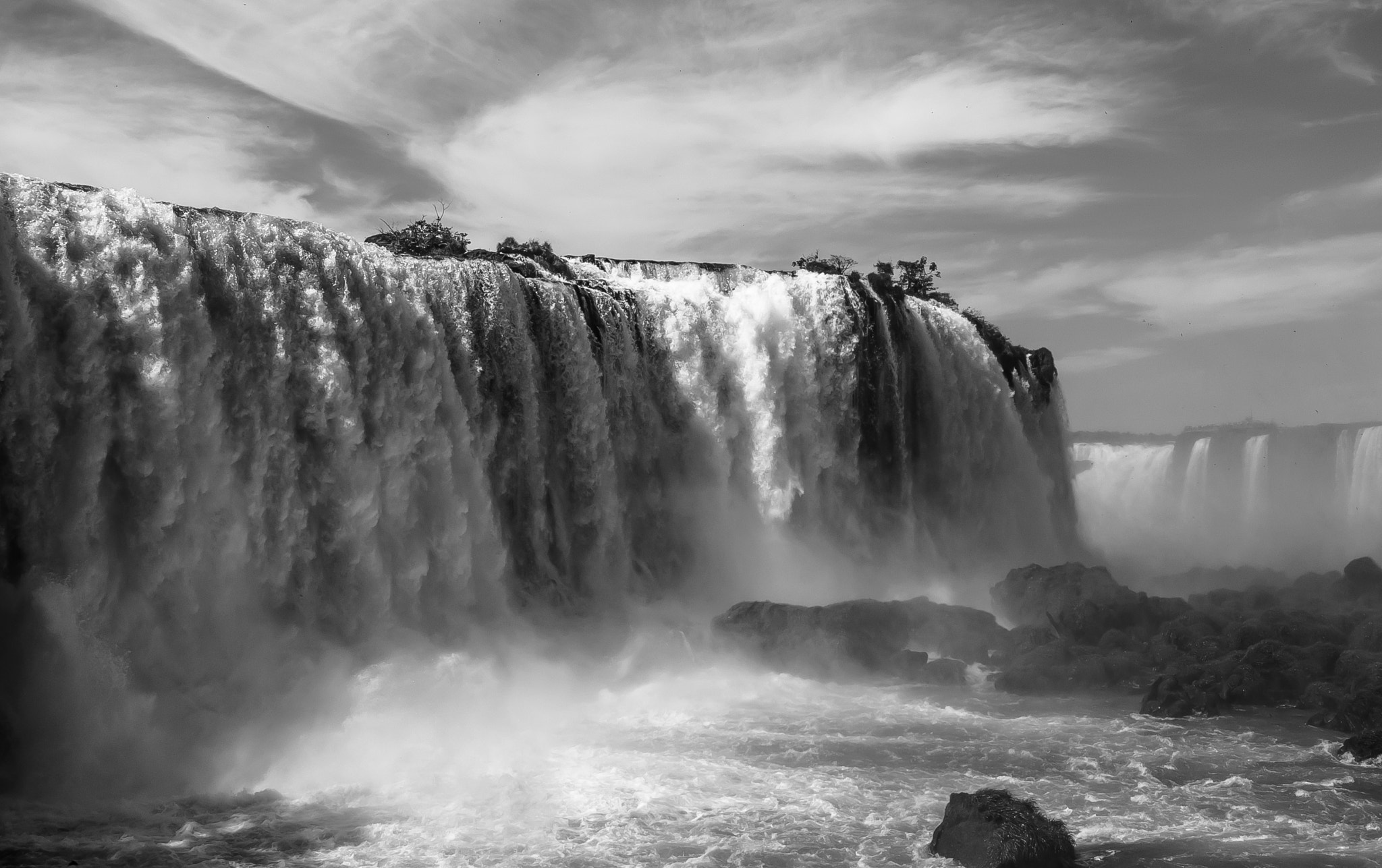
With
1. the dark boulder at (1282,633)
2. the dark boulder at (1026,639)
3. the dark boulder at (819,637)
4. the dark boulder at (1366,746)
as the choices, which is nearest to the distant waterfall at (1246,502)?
the dark boulder at (1282,633)

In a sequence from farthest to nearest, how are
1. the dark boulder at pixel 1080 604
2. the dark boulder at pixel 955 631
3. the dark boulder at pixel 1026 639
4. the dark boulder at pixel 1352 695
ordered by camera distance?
the dark boulder at pixel 1080 604
the dark boulder at pixel 955 631
the dark boulder at pixel 1026 639
the dark boulder at pixel 1352 695

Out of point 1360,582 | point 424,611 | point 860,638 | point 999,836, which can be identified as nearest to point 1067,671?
point 860,638

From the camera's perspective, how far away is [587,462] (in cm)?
1884

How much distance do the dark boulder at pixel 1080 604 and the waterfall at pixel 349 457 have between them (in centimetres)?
288

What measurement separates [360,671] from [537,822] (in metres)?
4.15

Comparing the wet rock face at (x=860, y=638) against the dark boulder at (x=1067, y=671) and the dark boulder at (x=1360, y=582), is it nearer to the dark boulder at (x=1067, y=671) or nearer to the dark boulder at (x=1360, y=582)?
the dark boulder at (x=1067, y=671)

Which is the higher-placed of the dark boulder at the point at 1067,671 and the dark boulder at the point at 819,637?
the dark boulder at the point at 819,637

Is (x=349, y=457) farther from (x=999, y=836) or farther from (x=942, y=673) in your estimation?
(x=999, y=836)

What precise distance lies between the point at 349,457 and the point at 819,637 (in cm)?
742

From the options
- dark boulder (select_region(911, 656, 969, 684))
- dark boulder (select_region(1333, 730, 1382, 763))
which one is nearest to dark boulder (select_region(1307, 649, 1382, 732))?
dark boulder (select_region(1333, 730, 1382, 763))

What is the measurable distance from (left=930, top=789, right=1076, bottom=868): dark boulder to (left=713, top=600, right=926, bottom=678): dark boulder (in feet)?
23.9

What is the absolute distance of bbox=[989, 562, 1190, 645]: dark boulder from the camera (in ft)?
63.2

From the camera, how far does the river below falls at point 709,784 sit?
34.4 feet

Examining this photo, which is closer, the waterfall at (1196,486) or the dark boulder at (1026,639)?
the dark boulder at (1026,639)
